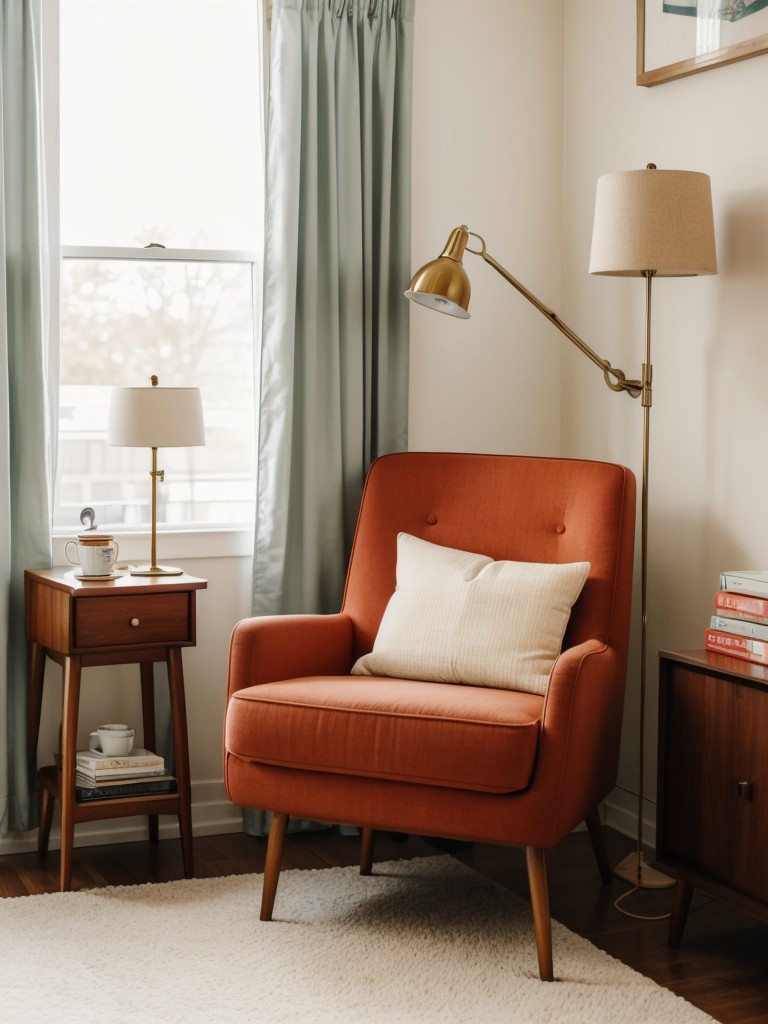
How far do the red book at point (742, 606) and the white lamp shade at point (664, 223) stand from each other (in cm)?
74

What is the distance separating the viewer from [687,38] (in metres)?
2.88

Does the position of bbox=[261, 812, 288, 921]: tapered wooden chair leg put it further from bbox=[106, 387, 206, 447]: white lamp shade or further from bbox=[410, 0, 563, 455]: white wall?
bbox=[410, 0, 563, 455]: white wall

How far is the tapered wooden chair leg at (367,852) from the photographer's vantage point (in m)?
2.80

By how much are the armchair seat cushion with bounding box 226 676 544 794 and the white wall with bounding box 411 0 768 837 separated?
0.76 m

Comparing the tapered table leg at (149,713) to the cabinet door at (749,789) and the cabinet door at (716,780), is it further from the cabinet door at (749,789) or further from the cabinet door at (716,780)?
the cabinet door at (749,789)

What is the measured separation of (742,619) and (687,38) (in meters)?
1.46

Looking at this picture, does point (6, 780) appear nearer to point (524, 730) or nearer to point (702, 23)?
point (524, 730)

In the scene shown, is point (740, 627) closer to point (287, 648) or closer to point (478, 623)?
point (478, 623)

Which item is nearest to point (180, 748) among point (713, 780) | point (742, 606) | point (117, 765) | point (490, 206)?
point (117, 765)

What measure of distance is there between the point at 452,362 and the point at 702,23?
3.60 feet

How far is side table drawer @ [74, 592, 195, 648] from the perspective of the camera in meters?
2.68

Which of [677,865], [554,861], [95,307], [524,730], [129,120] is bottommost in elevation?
[554,861]

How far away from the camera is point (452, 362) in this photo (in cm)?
340

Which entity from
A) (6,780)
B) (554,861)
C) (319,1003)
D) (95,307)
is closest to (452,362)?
(95,307)
